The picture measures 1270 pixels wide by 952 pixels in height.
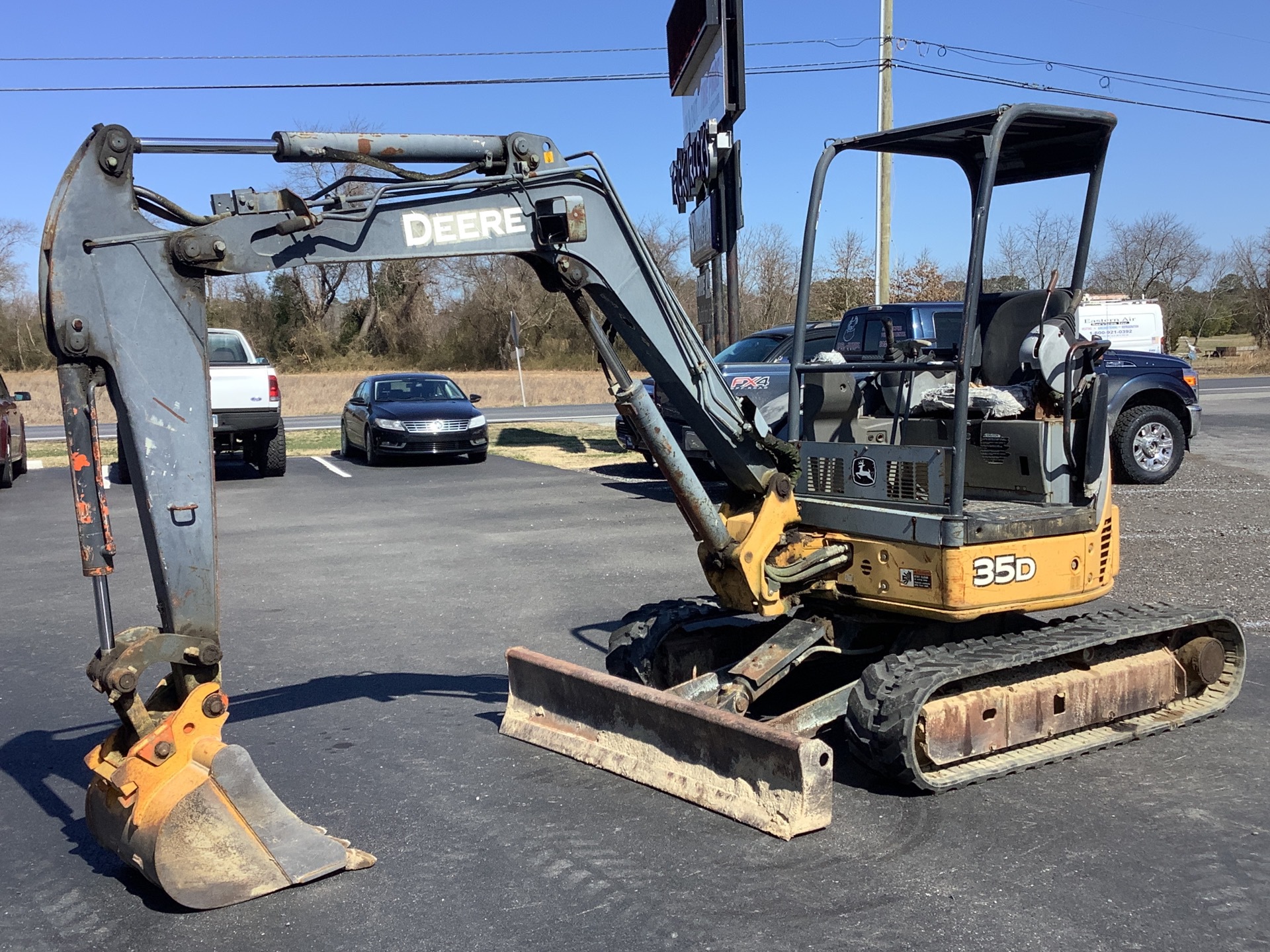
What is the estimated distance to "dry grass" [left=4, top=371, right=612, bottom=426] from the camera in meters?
38.5

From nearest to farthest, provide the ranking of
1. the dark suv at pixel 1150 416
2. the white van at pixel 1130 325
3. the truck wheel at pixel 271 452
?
1. the dark suv at pixel 1150 416
2. the truck wheel at pixel 271 452
3. the white van at pixel 1130 325

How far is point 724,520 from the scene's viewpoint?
5.68 meters

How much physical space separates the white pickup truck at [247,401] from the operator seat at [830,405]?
40.2ft

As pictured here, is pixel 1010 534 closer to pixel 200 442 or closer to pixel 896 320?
pixel 200 442

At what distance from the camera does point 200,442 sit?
13.9ft

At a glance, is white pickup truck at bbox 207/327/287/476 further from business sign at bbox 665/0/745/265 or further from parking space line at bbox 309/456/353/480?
business sign at bbox 665/0/745/265

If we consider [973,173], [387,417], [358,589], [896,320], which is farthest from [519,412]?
[973,173]

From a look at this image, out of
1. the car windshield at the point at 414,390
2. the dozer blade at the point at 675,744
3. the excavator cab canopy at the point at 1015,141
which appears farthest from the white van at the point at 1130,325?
the dozer blade at the point at 675,744

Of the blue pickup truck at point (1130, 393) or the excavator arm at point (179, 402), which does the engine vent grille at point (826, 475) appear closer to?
the excavator arm at point (179, 402)

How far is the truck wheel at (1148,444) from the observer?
48.2 feet

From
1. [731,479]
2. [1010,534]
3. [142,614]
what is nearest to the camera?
[1010,534]

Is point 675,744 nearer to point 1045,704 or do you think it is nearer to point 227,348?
point 1045,704

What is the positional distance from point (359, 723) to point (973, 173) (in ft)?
15.4

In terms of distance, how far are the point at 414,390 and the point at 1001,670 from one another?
16819mm
